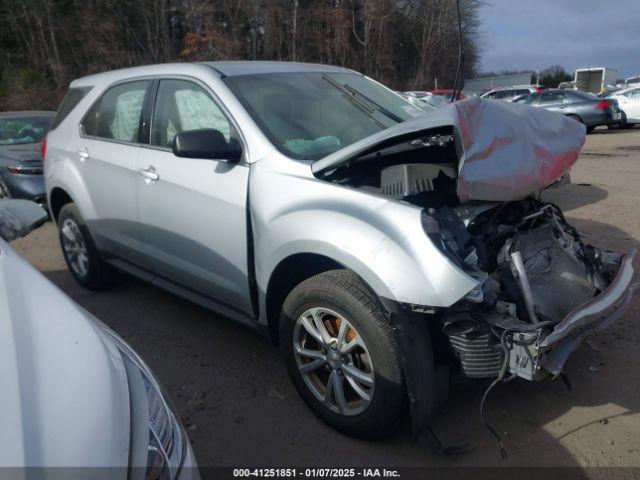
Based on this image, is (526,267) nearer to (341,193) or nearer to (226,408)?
(341,193)

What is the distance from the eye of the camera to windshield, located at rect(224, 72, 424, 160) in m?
3.25

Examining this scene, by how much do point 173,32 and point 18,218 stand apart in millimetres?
26105

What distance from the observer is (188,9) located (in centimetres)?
2550

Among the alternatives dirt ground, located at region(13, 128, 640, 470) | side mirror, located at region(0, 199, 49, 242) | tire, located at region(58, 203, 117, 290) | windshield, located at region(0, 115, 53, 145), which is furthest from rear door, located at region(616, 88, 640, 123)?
side mirror, located at region(0, 199, 49, 242)

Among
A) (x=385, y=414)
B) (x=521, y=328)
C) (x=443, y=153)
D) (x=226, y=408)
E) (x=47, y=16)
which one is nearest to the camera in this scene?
(x=521, y=328)

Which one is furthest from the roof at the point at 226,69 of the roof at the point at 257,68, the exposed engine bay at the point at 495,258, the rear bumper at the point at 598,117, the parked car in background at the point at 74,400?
the rear bumper at the point at 598,117

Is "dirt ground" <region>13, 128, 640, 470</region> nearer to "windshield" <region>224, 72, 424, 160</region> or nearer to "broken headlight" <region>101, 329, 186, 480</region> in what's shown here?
"broken headlight" <region>101, 329, 186, 480</region>

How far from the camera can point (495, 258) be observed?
296 centimetres

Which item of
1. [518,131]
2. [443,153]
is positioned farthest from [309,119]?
[518,131]

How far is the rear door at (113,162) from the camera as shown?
3.99 metres

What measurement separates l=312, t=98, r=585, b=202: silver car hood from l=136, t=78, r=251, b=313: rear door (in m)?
0.63

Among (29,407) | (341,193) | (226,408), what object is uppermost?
(341,193)

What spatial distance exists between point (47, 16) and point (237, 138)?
26.4 meters

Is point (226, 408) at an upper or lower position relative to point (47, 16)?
lower
